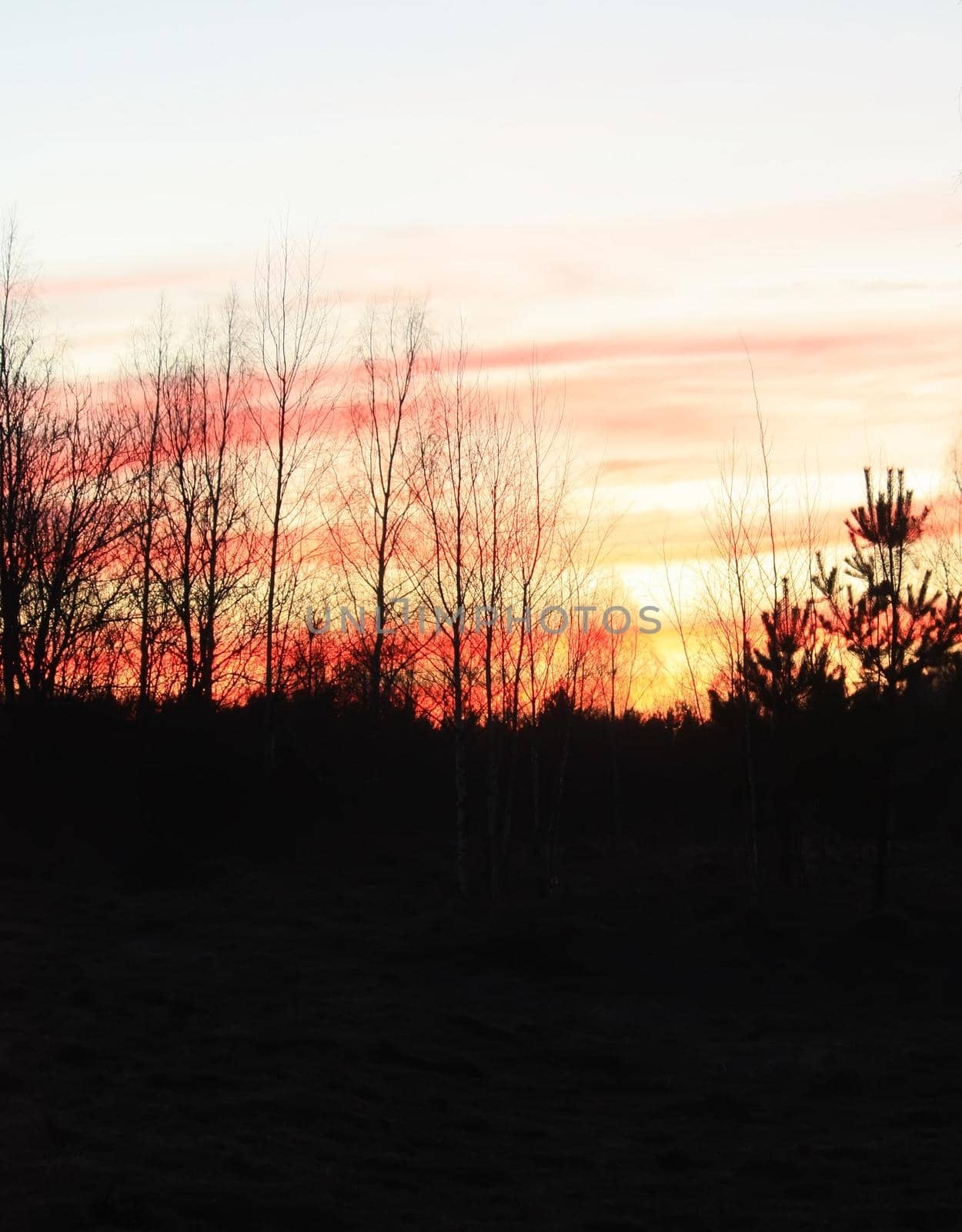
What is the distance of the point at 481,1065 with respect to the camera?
1057 cm

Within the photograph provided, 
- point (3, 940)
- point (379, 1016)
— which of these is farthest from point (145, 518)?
point (379, 1016)

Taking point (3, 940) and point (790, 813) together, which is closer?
point (3, 940)

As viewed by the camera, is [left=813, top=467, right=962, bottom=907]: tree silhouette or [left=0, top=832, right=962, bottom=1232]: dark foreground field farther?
[left=813, top=467, right=962, bottom=907]: tree silhouette

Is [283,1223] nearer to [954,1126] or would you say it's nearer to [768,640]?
[954,1126]

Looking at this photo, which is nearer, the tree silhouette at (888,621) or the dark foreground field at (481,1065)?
the dark foreground field at (481,1065)

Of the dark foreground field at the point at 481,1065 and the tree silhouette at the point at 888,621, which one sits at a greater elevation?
the tree silhouette at the point at 888,621

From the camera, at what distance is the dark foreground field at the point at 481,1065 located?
6.68 metres

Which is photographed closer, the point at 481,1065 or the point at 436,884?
the point at 481,1065

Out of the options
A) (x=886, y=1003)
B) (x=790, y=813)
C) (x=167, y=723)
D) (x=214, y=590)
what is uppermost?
(x=214, y=590)

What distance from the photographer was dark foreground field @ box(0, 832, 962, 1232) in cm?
668

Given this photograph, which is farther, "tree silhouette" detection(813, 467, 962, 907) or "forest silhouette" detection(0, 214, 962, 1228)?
"tree silhouette" detection(813, 467, 962, 907)

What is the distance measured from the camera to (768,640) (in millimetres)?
21922

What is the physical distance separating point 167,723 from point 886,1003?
1788cm

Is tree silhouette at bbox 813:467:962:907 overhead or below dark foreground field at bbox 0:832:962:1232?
overhead
